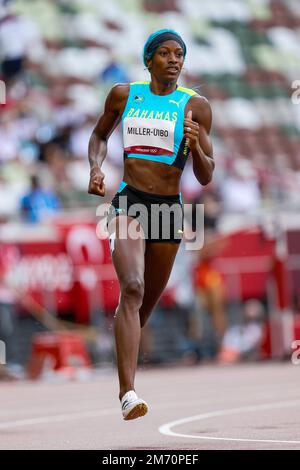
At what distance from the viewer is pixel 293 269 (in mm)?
19016

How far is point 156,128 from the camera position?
22.7 ft

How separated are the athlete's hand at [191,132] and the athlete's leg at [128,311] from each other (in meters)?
0.70

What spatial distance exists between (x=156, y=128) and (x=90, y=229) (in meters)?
10.1

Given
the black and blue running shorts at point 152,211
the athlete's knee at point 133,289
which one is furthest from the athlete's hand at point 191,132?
the athlete's knee at point 133,289

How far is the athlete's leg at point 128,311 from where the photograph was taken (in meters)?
6.50

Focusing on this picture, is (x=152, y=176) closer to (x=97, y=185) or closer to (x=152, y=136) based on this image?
(x=152, y=136)

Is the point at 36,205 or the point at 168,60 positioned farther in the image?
the point at 36,205

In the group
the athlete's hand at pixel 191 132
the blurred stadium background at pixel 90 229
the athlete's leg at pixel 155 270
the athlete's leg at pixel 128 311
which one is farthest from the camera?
the blurred stadium background at pixel 90 229

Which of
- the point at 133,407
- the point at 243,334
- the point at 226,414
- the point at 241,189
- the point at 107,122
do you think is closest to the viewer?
the point at 133,407

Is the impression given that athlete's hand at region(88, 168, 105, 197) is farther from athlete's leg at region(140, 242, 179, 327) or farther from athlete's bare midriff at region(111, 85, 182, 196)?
athlete's leg at region(140, 242, 179, 327)

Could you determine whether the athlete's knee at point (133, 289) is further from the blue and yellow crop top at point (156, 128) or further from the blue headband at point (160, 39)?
the blue headband at point (160, 39)

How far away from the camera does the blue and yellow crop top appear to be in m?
6.93

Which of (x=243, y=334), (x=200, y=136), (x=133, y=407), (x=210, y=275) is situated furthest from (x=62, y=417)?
(x=243, y=334)
